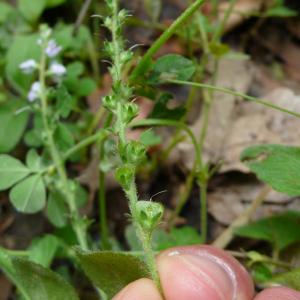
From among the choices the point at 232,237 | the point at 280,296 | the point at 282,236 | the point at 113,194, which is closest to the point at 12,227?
the point at 113,194

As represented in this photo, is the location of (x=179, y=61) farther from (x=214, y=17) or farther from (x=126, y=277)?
(x=214, y=17)

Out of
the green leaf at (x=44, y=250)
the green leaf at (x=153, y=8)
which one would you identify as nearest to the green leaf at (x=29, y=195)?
the green leaf at (x=44, y=250)

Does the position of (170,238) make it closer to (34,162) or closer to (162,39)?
(34,162)

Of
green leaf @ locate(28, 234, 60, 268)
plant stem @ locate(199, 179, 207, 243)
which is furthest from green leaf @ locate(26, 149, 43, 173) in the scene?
plant stem @ locate(199, 179, 207, 243)

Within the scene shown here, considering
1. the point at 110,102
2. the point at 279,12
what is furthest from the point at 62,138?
the point at 279,12

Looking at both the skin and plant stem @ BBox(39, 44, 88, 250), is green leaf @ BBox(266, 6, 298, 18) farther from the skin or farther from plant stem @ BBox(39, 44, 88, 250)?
the skin

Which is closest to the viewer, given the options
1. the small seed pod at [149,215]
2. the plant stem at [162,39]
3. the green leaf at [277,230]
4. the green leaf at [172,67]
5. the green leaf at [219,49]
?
the small seed pod at [149,215]

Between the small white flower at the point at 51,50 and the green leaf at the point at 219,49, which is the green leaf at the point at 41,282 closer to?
the small white flower at the point at 51,50
